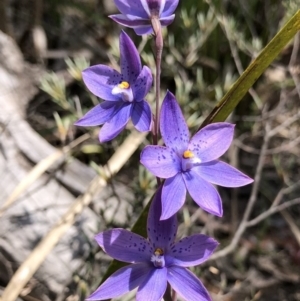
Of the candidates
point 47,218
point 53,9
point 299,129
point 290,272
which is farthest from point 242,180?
point 53,9

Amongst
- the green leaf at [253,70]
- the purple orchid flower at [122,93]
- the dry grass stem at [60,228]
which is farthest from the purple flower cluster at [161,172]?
the dry grass stem at [60,228]

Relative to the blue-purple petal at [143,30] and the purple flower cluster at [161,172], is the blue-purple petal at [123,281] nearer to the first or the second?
the purple flower cluster at [161,172]

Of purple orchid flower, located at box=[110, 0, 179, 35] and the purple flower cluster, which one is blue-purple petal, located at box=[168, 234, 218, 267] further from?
purple orchid flower, located at box=[110, 0, 179, 35]

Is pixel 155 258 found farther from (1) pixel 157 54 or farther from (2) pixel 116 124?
(1) pixel 157 54

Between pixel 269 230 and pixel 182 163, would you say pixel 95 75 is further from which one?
pixel 269 230

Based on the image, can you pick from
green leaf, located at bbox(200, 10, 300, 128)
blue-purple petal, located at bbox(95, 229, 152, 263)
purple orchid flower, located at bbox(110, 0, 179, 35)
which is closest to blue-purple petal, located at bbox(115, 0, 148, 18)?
purple orchid flower, located at bbox(110, 0, 179, 35)
